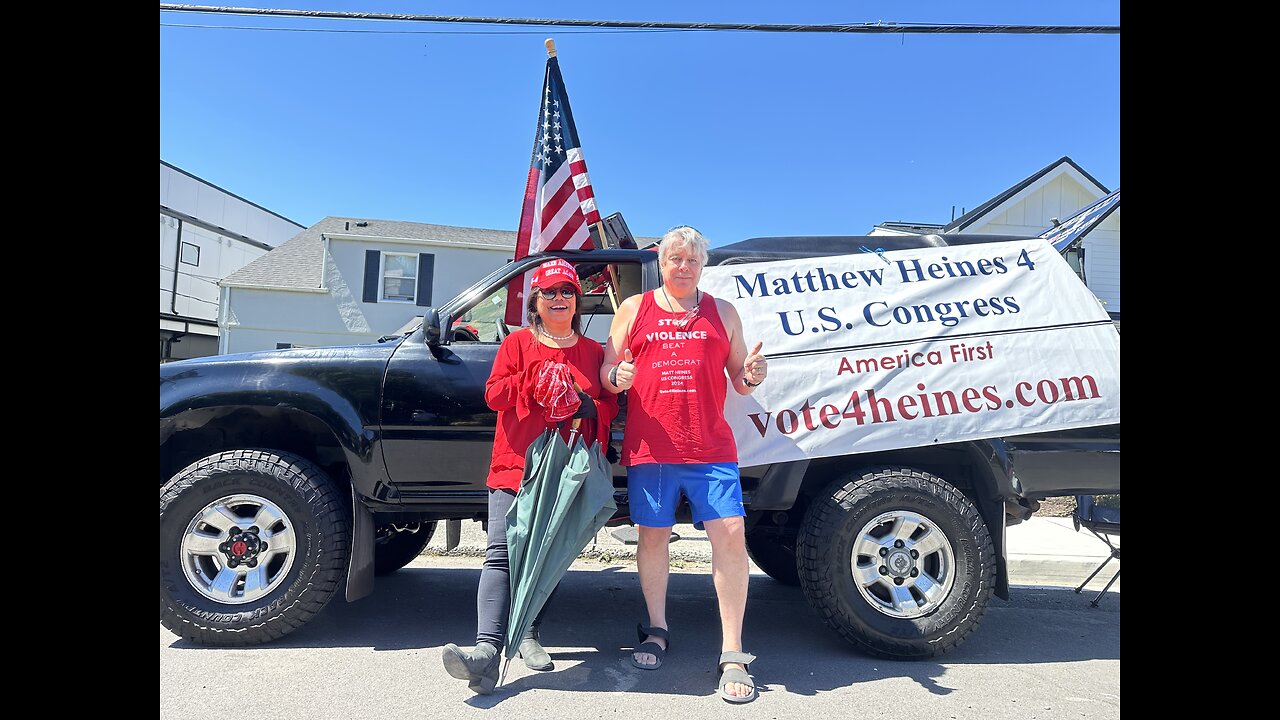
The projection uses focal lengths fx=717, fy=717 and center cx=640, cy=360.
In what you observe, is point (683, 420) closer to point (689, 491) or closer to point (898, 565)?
point (689, 491)

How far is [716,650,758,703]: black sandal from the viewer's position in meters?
2.99

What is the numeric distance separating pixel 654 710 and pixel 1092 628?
10.4ft

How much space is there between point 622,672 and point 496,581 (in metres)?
0.77

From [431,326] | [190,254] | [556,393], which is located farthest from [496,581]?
[190,254]

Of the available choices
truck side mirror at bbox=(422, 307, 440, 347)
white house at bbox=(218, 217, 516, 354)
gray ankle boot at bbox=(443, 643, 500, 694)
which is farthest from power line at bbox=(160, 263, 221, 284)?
gray ankle boot at bbox=(443, 643, 500, 694)

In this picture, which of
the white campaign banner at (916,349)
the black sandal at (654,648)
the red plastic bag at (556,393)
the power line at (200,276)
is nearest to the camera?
the red plastic bag at (556,393)

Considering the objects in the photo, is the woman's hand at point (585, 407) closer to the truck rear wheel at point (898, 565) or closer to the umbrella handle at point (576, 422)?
the umbrella handle at point (576, 422)

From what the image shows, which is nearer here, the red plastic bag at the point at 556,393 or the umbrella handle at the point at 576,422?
the red plastic bag at the point at 556,393

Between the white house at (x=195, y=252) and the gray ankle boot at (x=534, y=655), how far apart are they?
23.2m

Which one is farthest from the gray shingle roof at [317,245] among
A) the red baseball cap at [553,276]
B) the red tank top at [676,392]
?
the red tank top at [676,392]

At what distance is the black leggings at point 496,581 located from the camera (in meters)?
3.10

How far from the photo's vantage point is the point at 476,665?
9.73 ft
